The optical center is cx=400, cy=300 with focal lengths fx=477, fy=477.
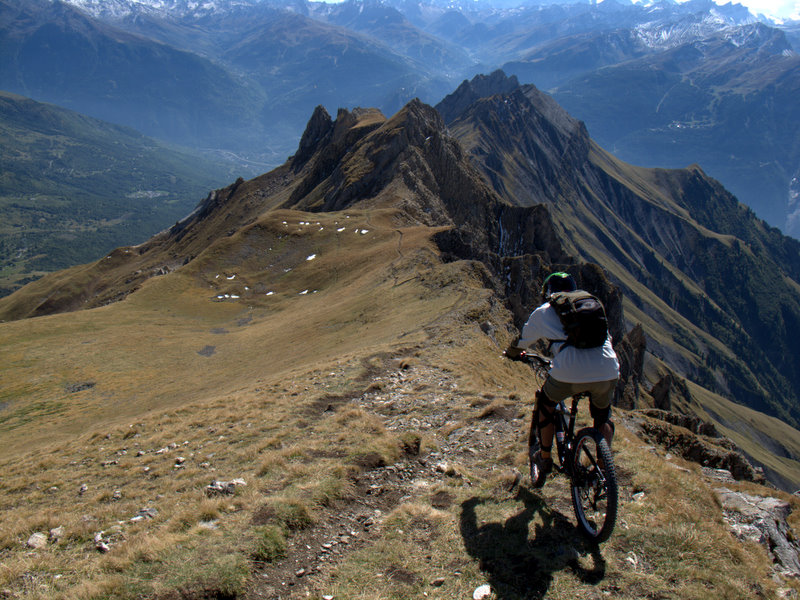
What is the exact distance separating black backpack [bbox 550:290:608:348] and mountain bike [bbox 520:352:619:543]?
4.33ft

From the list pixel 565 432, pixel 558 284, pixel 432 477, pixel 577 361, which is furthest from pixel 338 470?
pixel 558 284

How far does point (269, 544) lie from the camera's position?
346 inches

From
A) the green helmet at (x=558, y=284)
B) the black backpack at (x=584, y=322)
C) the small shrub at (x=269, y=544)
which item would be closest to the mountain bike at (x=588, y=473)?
the black backpack at (x=584, y=322)

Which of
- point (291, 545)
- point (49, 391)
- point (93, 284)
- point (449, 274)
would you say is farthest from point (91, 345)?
point (93, 284)

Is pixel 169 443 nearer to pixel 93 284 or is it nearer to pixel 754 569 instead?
pixel 754 569

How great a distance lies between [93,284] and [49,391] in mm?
96648

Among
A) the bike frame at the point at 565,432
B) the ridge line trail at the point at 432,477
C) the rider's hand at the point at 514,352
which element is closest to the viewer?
the ridge line trail at the point at 432,477

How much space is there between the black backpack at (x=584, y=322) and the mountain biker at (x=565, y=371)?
0.29 meters

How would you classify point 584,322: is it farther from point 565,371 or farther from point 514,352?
point 514,352

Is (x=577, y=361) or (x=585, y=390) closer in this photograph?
(x=577, y=361)

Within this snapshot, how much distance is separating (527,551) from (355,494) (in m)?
4.12

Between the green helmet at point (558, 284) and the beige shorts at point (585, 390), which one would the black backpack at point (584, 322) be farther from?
the green helmet at point (558, 284)

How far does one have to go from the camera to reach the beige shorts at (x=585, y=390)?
898 cm

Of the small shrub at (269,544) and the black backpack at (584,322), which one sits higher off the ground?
the black backpack at (584,322)
